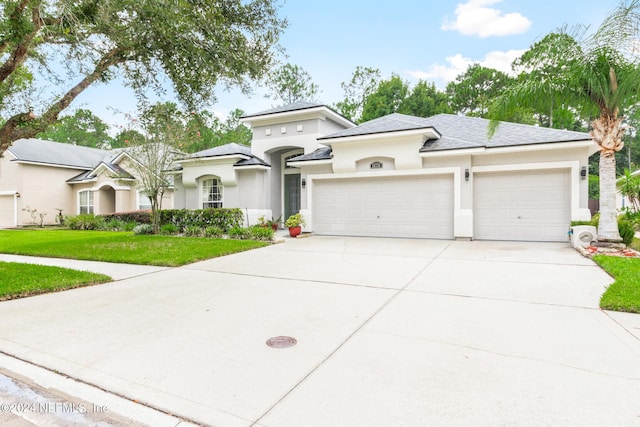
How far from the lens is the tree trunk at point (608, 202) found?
9102mm

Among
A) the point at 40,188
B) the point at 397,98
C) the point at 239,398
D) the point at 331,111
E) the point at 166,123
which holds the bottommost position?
the point at 239,398

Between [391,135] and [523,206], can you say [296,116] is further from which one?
[523,206]

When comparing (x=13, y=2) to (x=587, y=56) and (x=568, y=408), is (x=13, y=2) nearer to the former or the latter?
(x=568, y=408)

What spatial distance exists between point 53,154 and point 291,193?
18.3 m

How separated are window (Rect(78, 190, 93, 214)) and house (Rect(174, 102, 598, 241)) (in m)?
10.6

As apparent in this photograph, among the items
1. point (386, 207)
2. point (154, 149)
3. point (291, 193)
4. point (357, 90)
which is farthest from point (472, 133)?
point (357, 90)

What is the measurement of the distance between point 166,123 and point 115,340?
465 inches

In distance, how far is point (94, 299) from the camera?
5555 mm

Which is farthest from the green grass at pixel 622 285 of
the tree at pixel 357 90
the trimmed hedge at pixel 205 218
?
the tree at pixel 357 90

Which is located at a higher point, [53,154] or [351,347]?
[53,154]

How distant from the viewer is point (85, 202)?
23453 millimetres

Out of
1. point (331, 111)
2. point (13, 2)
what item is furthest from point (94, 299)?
point (331, 111)

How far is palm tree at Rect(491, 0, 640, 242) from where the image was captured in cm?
830

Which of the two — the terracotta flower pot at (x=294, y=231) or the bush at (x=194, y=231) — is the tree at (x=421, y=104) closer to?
the terracotta flower pot at (x=294, y=231)
